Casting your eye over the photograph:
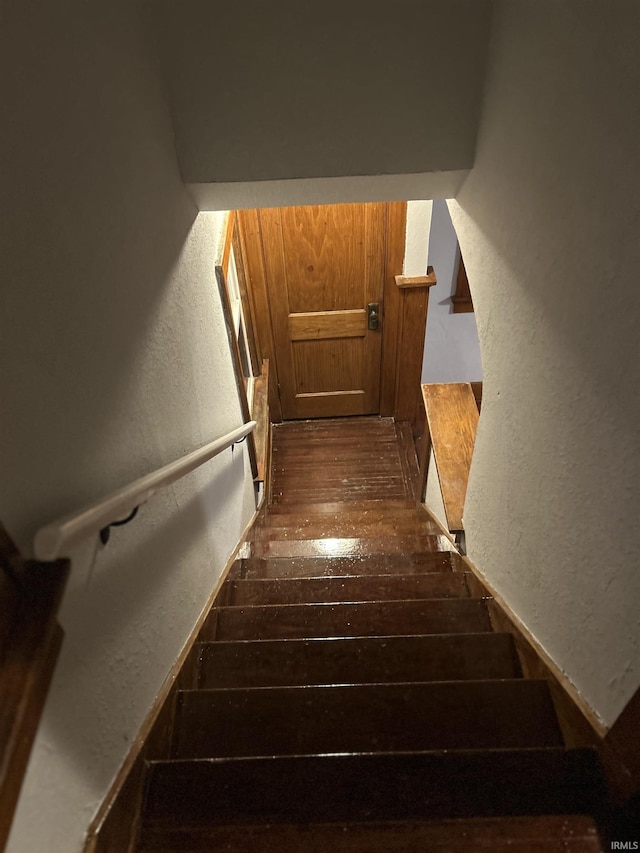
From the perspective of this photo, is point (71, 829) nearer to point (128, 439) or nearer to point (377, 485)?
point (128, 439)

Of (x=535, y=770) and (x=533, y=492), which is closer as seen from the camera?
(x=535, y=770)

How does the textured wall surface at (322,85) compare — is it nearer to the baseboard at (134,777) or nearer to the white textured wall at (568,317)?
the white textured wall at (568,317)

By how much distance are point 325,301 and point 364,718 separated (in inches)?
104

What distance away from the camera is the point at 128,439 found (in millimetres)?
977

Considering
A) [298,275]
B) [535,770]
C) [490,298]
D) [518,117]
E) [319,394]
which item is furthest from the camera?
[319,394]

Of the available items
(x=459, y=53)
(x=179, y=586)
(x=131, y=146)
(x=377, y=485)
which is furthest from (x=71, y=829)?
(x=377, y=485)

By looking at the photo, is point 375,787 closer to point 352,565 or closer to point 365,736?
point 365,736

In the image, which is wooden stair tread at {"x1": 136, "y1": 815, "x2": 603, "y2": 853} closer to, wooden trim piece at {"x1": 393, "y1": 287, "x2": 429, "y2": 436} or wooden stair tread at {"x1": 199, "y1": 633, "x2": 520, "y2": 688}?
wooden stair tread at {"x1": 199, "y1": 633, "x2": 520, "y2": 688}

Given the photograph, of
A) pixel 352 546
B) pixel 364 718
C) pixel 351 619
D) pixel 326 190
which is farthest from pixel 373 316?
pixel 364 718

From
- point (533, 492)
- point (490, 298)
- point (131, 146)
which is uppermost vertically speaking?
point (131, 146)

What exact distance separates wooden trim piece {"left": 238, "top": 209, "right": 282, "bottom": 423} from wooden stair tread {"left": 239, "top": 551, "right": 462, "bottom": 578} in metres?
1.84

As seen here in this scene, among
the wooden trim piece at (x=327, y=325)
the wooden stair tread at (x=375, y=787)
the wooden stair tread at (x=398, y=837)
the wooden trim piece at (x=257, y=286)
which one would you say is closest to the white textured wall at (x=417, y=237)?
the wooden trim piece at (x=327, y=325)

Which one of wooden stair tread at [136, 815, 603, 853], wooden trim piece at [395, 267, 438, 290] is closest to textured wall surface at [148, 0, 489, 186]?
wooden stair tread at [136, 815, 603, 853]

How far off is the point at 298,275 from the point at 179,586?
2.36m
